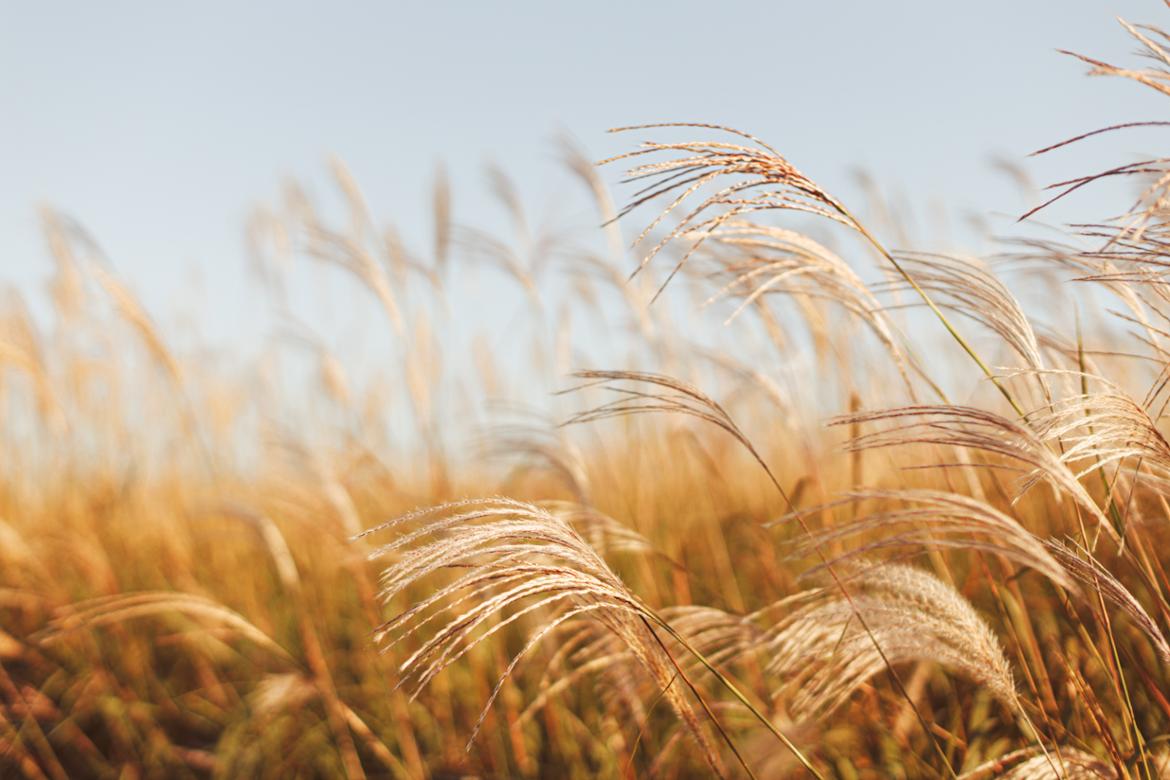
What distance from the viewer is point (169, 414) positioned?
16.5ft

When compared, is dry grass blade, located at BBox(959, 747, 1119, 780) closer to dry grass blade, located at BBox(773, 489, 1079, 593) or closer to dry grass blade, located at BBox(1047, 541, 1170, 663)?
dry grass blade, located at BBox(1047, 541, 1170, 663)

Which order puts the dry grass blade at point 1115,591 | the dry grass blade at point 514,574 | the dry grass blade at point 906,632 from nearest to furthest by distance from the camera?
the dry grass blade at point 514,574
the dry grass blade at point 1115,591
the dry grass blade at point 906,632

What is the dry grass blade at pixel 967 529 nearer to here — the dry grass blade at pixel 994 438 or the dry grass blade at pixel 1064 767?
the dry grass blade at pixel 994 438

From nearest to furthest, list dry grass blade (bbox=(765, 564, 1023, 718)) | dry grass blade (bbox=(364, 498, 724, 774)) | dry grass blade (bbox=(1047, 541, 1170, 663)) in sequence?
dry grass blade (bbox=(364, 498, 724, 774)) → dry grass blade (bbox=(1047, 541, 1170, 663)) → dry grass blade (bbox=(765, 564, 1023, 718))

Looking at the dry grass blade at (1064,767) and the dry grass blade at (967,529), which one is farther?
the dry grass blade at (1064,767)

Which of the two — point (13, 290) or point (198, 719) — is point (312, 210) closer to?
point (13, 290)

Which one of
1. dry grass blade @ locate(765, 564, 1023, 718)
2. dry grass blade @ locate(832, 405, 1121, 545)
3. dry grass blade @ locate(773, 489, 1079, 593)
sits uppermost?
dry grass blade @ locate(832, 405, 1121, 545)

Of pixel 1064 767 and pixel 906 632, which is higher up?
pixel 906 632

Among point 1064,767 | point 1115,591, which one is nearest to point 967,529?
point 1115,591

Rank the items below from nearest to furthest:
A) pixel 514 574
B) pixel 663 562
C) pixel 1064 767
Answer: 1. pixel 514 574
2. pixel 1064 767
3. pixel 663 562

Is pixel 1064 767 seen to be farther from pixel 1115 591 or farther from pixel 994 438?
pixel 994 438

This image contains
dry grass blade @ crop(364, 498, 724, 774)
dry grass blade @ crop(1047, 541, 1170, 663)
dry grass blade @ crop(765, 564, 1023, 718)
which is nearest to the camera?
dry grass blade @ crop(364, 498, 724, 774)

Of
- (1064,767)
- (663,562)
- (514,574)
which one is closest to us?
(514,574)

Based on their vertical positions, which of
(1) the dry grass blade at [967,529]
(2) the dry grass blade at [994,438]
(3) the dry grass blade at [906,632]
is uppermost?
(2) the dry grass blade at [994,438]
